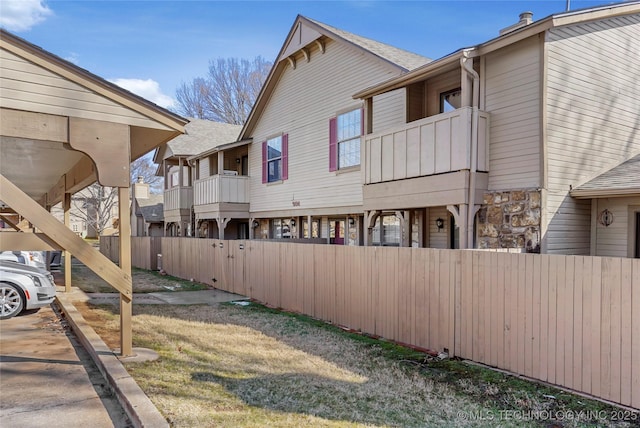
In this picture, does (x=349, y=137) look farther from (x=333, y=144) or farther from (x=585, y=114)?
(x=585, y=114)

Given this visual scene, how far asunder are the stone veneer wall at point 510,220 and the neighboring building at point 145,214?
24.8 m

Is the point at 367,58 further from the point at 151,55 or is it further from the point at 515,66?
the point at 151,55

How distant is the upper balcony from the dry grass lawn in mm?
10142

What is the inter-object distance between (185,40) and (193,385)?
15.3 meters

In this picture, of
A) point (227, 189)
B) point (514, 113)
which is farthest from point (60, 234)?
point (227, 189)

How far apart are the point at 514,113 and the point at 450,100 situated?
208 cm

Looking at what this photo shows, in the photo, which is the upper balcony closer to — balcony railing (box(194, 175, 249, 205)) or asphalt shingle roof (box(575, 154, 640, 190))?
balcony railing (box(194, 175, 249, 205))

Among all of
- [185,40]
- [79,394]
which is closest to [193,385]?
[79,394]

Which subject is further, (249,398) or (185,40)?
(185,40)

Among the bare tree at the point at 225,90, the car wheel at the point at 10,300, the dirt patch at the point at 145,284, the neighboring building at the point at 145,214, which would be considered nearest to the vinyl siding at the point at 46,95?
the car wheel at the point at 10,300

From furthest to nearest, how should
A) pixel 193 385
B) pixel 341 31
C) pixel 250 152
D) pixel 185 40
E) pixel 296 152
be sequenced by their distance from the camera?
pixel 250 152
pixel 185 40
pixel 296 152
pixel 341 31
pixel 193 385

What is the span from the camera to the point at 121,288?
555 centimetres

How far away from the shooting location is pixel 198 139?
22.6 meters

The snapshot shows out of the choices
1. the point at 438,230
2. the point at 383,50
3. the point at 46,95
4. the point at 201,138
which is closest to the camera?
the point at 46,95
